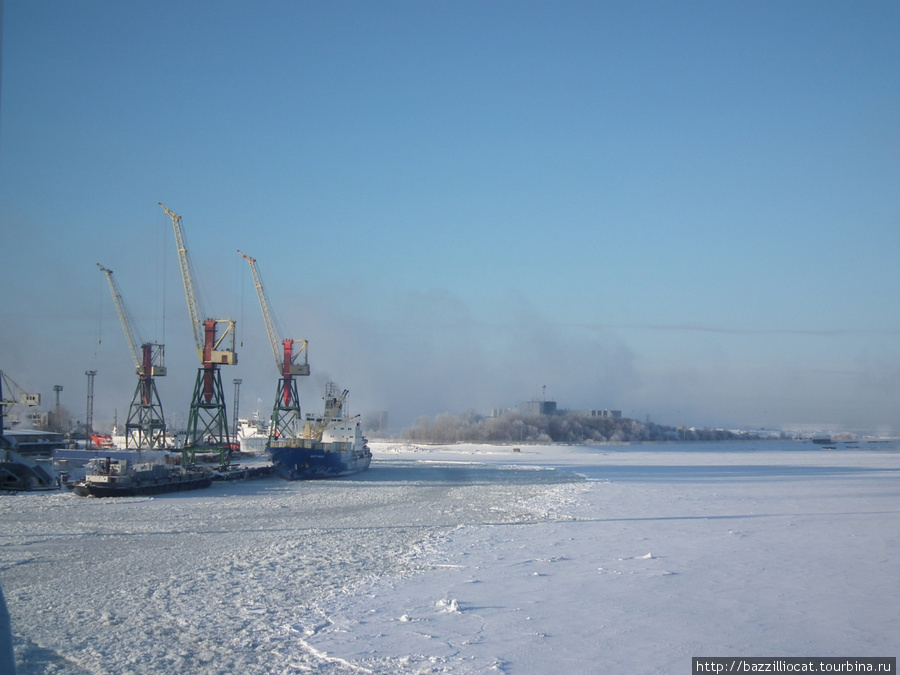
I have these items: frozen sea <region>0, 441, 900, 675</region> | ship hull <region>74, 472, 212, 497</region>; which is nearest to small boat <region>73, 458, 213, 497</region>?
ship hull <region>74, 472, 212, 497</region>

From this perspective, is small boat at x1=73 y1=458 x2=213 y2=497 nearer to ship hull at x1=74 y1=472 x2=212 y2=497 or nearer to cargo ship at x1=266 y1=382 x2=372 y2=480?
ship hull at x1=74 y1=472 x2=212 y2=497

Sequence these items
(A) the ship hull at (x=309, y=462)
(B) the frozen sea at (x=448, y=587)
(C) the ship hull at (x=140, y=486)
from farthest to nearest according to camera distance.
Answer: (A) the ship hull at (x=309, y=462), (C) the ship hull at (x=140, y=486), (B) the frozen sea at (x=448, y=587)

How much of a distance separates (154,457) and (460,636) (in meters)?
47.2

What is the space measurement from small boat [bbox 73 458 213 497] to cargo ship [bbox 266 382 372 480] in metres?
6.73

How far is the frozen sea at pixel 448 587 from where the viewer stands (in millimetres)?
8359

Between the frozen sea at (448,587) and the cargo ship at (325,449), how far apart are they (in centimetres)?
1776

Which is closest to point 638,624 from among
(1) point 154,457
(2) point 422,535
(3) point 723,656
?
(3) point 723,656

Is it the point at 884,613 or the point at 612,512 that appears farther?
the point at 612,512

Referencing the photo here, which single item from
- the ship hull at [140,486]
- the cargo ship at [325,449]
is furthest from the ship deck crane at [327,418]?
the ship hull at [140,486]

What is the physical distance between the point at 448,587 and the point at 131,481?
23.0 meters

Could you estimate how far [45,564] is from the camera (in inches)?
555

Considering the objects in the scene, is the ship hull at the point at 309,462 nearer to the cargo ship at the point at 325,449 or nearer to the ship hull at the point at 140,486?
the cargo ship at the point at 325,449

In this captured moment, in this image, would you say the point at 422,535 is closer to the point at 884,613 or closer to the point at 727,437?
the point at 884,613

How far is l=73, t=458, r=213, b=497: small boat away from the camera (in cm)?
2875
